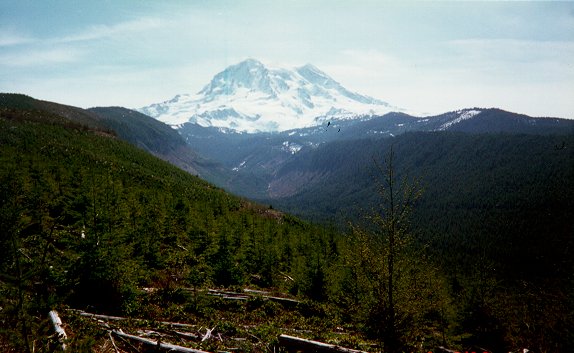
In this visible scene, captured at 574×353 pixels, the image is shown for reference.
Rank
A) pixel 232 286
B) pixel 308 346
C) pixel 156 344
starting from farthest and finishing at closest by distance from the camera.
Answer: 1. pixel 232 286
2. pixel 308 346
3. pixel 156 344

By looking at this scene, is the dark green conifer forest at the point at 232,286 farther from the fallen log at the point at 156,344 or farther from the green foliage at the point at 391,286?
the fallen log at the point at 156,344

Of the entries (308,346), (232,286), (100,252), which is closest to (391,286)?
(308,346)

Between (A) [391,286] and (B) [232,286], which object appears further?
(B) [232,286]

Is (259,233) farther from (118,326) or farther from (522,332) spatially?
(118,326)

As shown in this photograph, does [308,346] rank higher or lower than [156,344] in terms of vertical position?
lower

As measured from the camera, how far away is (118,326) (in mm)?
9516

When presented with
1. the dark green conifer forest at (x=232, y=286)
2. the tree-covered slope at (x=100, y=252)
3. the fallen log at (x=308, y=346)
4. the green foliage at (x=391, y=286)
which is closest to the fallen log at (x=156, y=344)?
the dark green conifer forest at (x=232, y=286)

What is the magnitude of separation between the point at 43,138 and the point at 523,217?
195 meters

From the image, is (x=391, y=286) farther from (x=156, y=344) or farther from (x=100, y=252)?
(x=100, y=252)

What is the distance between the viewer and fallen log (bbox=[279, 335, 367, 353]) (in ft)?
31.7

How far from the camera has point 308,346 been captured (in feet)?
32.2

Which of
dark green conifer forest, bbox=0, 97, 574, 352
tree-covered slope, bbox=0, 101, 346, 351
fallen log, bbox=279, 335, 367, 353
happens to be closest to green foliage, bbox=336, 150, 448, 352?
dark green conifer forest, bbox=0, 97, 574, 352

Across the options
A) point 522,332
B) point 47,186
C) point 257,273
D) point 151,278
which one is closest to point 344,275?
point 257,273

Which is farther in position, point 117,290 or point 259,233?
point 259,233
